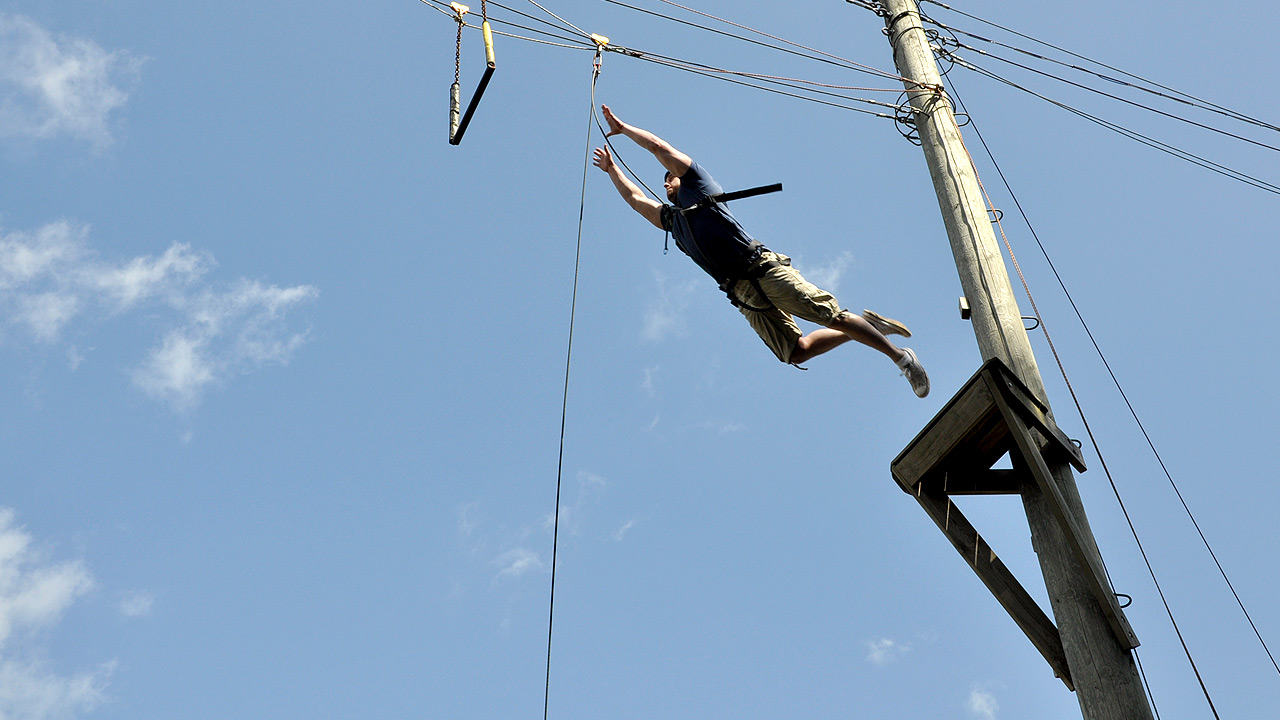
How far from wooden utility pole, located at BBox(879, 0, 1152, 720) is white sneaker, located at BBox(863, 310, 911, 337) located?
362 mm

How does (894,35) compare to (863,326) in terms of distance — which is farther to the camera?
(894,35)

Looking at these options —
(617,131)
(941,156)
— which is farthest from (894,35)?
(617,131)

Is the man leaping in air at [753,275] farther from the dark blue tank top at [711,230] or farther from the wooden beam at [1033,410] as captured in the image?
the wooden beam at [1033,410]

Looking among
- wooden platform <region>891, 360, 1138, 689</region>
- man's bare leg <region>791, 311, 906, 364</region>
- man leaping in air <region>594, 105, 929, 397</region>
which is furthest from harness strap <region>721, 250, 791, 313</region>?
wooden platform <region>891, 360, 1138, 689</region>

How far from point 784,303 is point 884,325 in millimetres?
475

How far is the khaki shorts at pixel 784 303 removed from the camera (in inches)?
197

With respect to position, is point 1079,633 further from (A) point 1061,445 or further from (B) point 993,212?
(B) point 993,212

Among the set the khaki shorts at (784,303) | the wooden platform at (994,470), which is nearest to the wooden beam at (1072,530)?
the wooden platform at (994,470)

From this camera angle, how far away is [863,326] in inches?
198

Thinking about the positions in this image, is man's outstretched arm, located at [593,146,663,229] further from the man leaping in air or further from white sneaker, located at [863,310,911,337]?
white sneaker, located at [863,310,911,337]

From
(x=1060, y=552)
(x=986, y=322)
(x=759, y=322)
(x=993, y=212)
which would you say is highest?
(x=993, y=212)

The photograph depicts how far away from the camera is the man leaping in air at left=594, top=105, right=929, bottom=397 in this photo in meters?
5.02

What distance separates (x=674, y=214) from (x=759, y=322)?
2.12ft

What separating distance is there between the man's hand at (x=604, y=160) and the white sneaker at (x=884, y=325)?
1.49m
